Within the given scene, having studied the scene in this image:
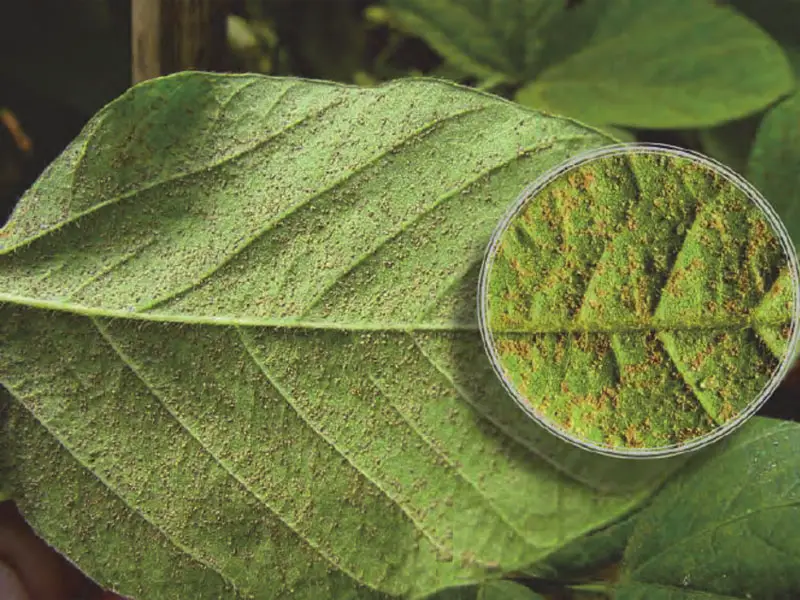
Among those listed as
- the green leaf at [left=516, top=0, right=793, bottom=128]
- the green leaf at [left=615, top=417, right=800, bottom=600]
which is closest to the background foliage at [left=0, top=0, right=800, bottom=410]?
the green leaf at [left=516, top=0, right=793, bottom=128]

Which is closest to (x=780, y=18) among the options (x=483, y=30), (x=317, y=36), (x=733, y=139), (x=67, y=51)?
(x=733, y=139)

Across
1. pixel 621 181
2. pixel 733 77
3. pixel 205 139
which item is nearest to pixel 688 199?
pixel 621 181

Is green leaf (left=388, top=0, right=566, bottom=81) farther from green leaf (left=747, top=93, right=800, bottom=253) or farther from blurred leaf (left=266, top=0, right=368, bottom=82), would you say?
green leaf (left=747, top=93, right=800, bottom=253)

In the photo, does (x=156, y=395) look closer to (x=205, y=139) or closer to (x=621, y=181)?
(x=205, y=139)

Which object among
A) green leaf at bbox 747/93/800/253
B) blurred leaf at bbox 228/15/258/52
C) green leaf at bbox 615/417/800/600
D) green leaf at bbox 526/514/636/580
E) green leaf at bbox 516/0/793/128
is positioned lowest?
green leaf at bbox 526/514/636/580

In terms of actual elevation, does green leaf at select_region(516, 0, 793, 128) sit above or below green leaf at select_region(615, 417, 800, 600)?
above

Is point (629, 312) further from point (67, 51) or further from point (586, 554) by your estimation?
point (67, 51)

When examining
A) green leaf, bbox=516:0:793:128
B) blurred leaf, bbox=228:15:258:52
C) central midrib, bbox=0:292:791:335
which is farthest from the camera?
blurred leaf, bbox=228:15:258:52
